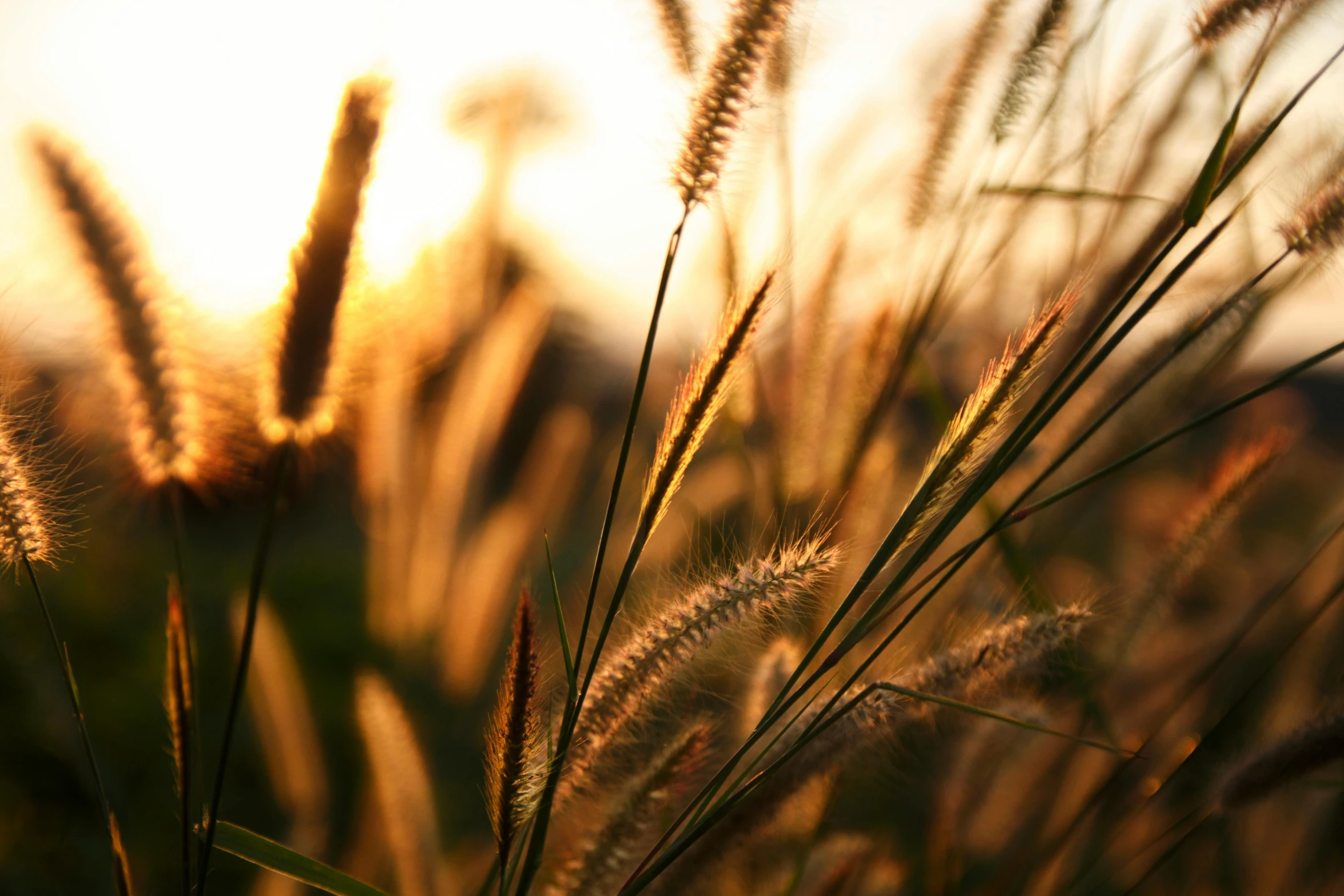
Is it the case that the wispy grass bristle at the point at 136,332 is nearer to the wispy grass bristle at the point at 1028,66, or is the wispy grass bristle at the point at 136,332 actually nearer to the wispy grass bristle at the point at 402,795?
the wispy grass bristle at the point at 402,795

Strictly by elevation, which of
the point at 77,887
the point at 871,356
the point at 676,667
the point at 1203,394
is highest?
the point at 1203,394

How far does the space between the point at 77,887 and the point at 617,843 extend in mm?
974

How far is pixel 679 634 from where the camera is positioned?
505mm

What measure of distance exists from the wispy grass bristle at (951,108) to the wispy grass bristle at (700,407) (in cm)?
53

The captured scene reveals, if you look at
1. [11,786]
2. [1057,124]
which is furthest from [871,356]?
[11,786]

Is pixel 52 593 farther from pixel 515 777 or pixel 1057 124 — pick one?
pixel 1057 124

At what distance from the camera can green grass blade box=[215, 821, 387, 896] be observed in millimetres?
495

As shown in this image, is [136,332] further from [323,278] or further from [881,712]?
[881,712]

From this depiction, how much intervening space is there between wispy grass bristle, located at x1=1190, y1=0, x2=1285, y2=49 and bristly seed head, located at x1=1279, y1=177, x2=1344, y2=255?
15 cm

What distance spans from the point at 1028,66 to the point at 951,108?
0.71 feet

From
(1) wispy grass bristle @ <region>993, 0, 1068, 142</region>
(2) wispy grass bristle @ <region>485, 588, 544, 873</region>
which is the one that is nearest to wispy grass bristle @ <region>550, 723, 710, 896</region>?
(2) wispy grass bristle @ <region>485, 588, 544, 873</region>

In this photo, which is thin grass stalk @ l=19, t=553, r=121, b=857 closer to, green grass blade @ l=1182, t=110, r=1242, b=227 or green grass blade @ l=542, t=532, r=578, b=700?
green grass blade @ l=542, t=532, r=578, b=700

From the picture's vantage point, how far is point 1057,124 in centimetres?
86

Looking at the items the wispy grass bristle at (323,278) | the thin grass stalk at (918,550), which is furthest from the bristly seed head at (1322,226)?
the wispy grass bristle at (323,278)
